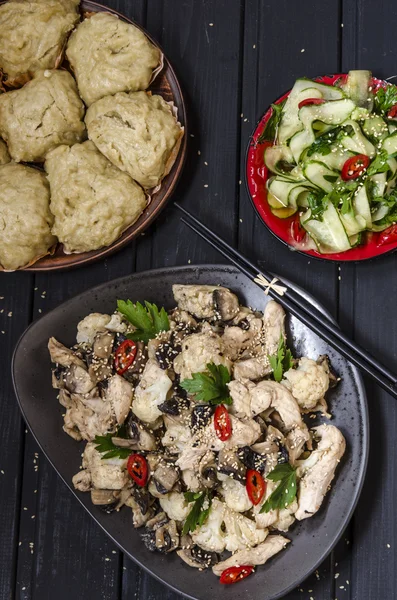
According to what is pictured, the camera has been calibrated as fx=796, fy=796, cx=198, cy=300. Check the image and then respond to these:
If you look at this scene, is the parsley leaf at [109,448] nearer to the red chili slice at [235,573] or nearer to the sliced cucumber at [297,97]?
the red chili slice at [235,573]

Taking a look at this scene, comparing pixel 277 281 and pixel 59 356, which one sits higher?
pixel 277 281

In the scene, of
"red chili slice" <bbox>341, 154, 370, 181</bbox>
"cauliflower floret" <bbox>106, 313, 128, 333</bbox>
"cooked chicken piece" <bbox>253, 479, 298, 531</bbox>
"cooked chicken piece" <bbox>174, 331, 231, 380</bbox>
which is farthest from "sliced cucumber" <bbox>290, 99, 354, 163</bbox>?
"cooked chicken piece" <bbox>253, 479, 298, 531</bbox>

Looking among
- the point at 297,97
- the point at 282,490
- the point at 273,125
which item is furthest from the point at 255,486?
the point at 297,97

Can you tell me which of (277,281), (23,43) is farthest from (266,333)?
(23,43)

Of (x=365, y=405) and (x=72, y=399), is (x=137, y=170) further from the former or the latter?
(x=365, y=405)

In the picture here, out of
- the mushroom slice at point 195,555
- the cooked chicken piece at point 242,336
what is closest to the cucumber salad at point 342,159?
the cooked chicken piece at point 242,336

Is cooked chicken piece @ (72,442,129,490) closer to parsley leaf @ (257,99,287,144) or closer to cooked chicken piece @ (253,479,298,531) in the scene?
cooked chicken piece @ (253,479,298,531)
